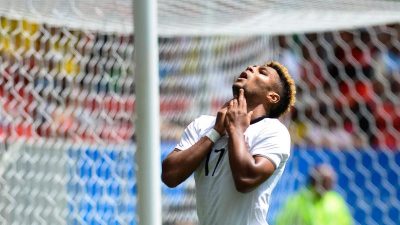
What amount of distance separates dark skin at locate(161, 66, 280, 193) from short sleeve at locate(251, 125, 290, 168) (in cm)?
2

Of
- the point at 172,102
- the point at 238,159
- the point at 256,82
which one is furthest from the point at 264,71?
the point at 172,102

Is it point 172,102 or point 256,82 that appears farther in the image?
point 172,102

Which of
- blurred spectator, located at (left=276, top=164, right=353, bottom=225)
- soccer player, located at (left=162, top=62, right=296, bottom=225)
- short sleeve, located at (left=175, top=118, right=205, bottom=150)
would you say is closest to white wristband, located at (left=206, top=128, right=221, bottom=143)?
soccer player, located at (left=162, top=62, right=296, bottom=225)

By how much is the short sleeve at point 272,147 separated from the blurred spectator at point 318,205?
2000mm

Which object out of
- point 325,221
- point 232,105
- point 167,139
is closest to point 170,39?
point 167,139

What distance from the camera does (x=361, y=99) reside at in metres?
4.29

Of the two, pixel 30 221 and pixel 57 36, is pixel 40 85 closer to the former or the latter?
pixel 57 36

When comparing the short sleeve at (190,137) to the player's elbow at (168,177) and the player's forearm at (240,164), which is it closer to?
the player's elbow at (168,177)

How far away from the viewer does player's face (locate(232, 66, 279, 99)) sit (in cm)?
230

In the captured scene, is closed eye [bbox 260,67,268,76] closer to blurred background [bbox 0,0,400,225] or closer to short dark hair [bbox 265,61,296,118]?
short dark hair [bbox 265,61,296,118]

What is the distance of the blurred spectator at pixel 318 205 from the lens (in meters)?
4.26

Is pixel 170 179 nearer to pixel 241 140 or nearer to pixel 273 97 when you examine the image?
pixel 241 140

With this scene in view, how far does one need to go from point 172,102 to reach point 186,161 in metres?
2.34

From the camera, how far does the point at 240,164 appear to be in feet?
6.91
